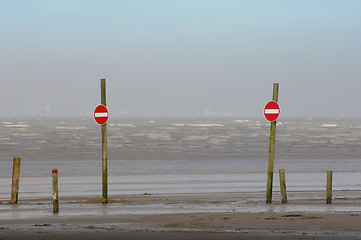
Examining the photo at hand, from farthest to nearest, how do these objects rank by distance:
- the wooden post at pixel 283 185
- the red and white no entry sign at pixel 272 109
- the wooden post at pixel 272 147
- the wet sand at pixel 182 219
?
the wooden post at pixel 283 185 < the wooden post at pixel 272 147 < the red and white no entry sign at pixel 272 109 < the wet sand at pixel 182 219

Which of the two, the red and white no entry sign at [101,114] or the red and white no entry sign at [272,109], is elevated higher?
the red and white no entry sign at [272,109]

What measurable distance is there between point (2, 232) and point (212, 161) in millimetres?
30327

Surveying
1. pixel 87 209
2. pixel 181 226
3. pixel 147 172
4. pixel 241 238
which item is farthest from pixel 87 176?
pixel 241 238

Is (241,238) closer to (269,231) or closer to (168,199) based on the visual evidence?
(269,231)

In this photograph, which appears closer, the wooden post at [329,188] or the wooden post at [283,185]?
the wooden post at [329,188]

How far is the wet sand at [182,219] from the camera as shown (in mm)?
11523

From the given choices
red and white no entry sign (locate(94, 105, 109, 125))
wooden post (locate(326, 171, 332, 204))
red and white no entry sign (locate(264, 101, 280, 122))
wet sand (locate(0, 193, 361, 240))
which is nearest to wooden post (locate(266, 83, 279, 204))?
red and white no entry sign (locate(264, 101, 280, 122))

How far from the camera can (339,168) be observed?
36.2m

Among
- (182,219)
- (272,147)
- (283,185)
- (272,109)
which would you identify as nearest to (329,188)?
(283,185)

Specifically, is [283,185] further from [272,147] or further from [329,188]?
[329,188]

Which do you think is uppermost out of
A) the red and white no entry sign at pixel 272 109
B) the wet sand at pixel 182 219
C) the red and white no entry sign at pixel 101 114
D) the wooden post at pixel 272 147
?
the red and white no entry sign at pixel 272 109

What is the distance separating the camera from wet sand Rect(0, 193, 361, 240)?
37.8 feet

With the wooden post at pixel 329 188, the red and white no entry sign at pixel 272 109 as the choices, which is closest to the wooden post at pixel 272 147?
the red and white no entry sign at pixel 272 109

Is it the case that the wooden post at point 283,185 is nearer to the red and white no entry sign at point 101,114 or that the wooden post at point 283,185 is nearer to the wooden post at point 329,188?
the wooden post at point 329,188
